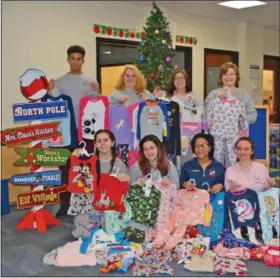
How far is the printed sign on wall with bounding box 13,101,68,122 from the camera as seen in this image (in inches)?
149

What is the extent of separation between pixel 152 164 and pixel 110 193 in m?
0.46

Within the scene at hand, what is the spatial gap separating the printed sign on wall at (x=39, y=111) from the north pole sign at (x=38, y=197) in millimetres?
676

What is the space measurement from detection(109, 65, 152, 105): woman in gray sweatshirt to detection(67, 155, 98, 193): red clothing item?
92 centimetres

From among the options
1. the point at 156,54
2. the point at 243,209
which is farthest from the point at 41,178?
the point at 156,54

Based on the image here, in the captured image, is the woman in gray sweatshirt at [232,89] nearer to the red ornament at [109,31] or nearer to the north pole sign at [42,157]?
the north pole sign at [42,157]

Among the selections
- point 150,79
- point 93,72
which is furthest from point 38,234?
point 93,72

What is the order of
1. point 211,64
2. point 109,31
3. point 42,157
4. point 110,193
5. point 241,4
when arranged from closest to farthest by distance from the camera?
point 110,193
point 42,157
point 109,31
point 241,4
point 211,64

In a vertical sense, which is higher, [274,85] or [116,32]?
[116,32]

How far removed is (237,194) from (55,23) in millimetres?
3640

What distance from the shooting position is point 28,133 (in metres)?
3.81

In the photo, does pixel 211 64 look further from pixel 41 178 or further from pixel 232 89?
pixel 41 178


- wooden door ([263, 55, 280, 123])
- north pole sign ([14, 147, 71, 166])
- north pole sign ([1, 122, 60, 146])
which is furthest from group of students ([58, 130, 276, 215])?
wooden door ([263, 55, 280, 123])

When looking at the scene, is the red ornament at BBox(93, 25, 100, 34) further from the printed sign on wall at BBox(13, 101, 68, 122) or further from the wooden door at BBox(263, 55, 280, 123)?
the wooden door at BBox(263, 55, 280, 123)

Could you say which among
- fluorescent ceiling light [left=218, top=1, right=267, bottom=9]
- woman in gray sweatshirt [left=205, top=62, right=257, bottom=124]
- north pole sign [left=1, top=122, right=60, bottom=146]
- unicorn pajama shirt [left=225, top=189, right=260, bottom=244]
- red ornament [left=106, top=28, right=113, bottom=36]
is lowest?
unicorn pajama shirt [left=225, top=189, right=260, bottom=244]
